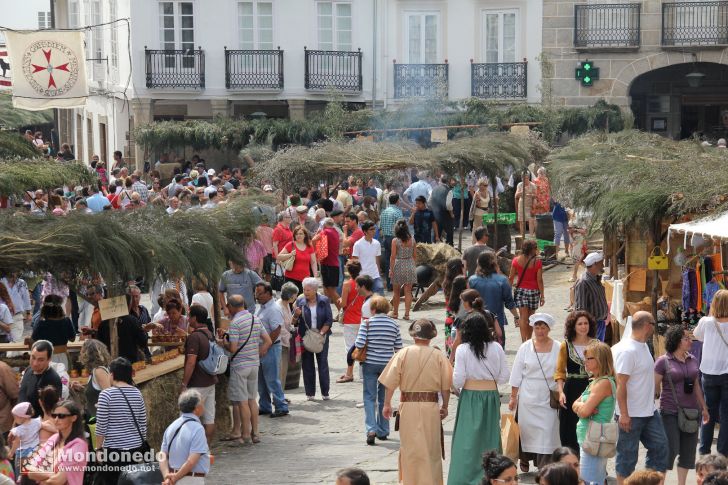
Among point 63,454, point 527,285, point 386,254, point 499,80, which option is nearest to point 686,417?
point 63,454

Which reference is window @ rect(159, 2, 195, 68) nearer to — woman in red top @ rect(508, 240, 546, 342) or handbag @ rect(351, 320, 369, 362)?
woman in red top @ rect(508, 240, 546, 342)

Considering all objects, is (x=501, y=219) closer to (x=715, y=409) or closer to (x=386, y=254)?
(x=386, y=254)

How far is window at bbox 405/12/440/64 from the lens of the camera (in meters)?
38.6

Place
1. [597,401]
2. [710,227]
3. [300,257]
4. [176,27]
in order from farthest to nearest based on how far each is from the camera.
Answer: [176,27] → [300,257] → [710,227] → [597,401]

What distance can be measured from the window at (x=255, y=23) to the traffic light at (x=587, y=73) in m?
8.90

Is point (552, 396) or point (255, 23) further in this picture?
point (255, 23)

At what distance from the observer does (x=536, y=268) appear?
15789 millimetres

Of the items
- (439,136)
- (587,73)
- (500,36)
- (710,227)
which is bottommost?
(710,227)

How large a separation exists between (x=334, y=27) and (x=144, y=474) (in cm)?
3053

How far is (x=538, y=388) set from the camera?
10.6m

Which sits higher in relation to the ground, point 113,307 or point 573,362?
point 113,307

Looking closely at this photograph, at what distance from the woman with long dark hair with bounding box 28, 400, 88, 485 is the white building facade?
95.9 feet

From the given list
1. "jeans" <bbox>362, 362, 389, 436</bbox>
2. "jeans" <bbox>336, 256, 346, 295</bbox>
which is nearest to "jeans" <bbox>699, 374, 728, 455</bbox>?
"jeans" <bbox>362, 362, 389, 436</bbox>

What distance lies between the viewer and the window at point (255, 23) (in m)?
38.5
